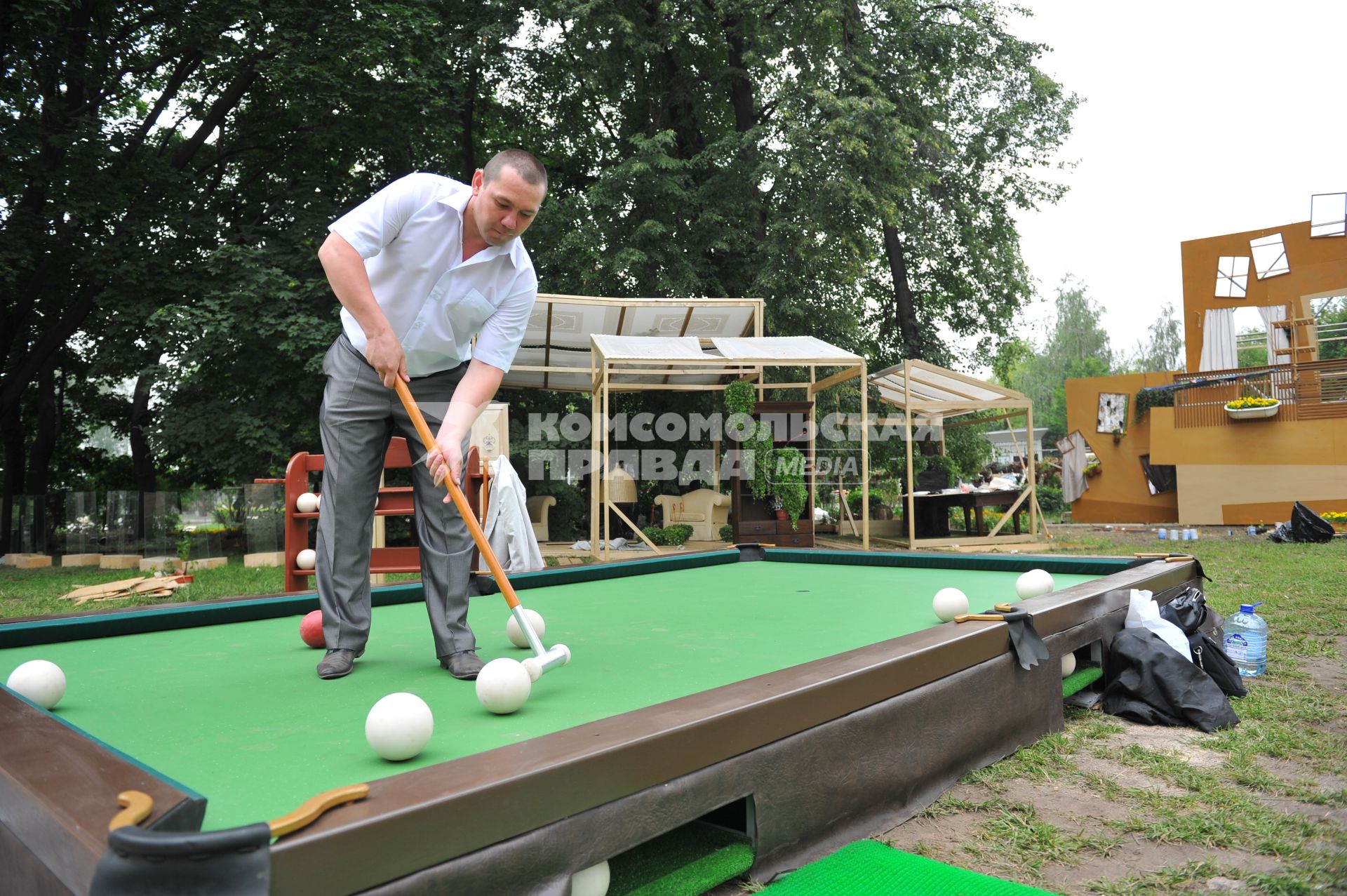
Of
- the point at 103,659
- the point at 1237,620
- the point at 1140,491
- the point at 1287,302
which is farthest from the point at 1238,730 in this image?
the point at 1287,302

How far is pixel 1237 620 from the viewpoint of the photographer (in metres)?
3.96

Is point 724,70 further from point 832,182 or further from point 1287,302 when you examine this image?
point 1287,302

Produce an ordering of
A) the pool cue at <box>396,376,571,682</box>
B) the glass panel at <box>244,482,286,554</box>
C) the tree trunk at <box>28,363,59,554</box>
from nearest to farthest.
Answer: the pool cue at <box>396,376,571,682</box>, the glass panel at <box>244,482,286,554</box>, the tree trunk at <box>28,363,59,554</box>

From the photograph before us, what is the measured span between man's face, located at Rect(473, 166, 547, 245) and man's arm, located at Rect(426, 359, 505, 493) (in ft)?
1.38

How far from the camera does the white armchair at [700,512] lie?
1162 cm

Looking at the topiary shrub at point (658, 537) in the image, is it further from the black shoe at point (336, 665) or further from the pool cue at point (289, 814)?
the pool cue at point (289, 814)

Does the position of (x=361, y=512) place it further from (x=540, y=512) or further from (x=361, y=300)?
(x=540, y=512)

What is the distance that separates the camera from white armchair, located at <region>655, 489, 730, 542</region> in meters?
11.6

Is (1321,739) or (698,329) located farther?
(698,329)

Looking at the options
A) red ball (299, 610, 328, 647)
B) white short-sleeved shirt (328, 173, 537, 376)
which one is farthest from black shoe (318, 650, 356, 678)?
white short-sleeved shirt (328, 173, 537, 376)

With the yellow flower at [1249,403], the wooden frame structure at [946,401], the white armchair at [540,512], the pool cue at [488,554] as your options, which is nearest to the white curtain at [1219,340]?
the yellow flower at [1249,403]

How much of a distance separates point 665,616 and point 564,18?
12.3 m

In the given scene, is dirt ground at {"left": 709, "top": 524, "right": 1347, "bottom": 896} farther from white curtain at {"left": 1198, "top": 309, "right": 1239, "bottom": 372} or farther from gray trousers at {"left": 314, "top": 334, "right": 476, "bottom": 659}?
white curtain at {"left": 1198, "top": 309, "right": 1239, "bottom": 372}

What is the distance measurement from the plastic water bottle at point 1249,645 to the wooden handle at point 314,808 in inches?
160
